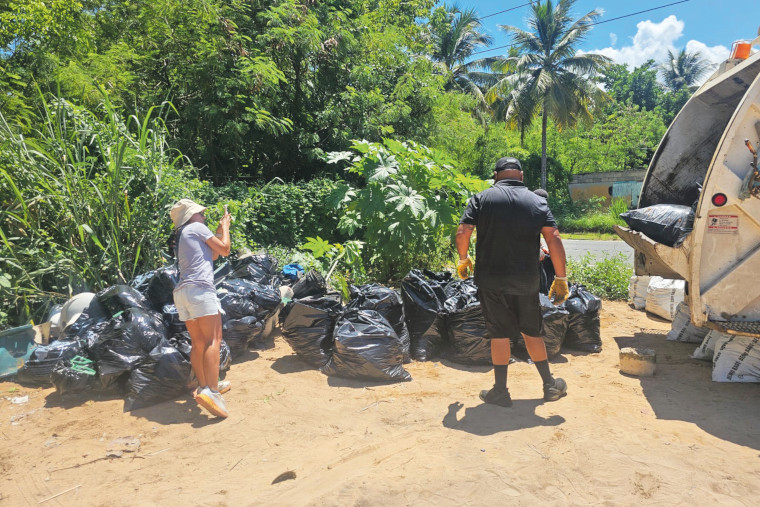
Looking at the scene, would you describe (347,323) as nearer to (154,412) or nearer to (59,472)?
(154,412)

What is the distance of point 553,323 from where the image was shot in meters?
4.22

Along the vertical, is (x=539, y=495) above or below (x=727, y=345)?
below

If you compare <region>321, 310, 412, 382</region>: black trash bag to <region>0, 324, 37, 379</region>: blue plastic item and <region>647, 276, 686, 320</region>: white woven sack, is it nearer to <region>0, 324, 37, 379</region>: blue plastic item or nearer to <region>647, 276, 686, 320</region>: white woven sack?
<region>0, 324, 37, 379</region>: blue plastic item

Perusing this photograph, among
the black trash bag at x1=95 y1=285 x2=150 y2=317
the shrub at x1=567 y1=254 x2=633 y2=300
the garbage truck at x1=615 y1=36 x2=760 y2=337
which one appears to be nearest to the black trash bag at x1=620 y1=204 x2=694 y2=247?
the garbage truck at x1=615 y1=36 x2=760 y2=337

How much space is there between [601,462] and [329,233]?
6.14m

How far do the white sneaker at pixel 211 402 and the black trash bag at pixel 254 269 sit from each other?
172cm

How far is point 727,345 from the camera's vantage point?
3770mm

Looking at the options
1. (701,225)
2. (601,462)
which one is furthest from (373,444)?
(701,225)

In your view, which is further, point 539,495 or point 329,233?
point 329,233

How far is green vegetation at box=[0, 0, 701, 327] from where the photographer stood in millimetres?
4602

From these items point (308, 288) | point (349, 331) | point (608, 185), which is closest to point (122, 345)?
point (308, 288)

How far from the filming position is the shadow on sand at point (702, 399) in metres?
3.03

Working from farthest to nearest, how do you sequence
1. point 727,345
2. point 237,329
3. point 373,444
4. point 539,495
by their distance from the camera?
1. point 237,329
2. point 727,345
3. point 373,444
4. point 539,495

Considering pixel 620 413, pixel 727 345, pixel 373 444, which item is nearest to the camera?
pixel 373 444
